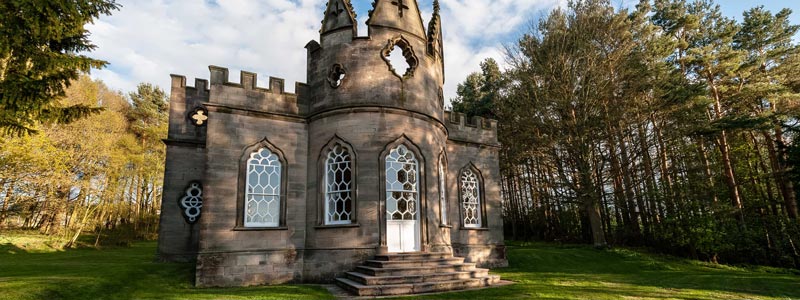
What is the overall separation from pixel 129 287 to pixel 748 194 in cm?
2984

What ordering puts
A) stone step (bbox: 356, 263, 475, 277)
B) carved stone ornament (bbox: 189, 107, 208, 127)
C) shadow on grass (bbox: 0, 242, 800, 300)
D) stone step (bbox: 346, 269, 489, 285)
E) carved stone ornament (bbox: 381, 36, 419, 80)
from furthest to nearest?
carved stone ornament (bbox: 189, 107, 208, 127) < carved stone ornament (bbox: 381, 36, 419, 80) < stone step (bbox: 356, 263, 475, 277) < stone step (bbox: 346, 269, 489, 285) < shadow on grass (bbox: 0, 242, 800, 300)

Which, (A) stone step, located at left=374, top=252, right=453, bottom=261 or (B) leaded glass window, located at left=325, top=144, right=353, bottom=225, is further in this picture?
(B) leaded glass window, located at left=325, top=144, right=353, bottom=225

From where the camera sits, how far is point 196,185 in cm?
1507

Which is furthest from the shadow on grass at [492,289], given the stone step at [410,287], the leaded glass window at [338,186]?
the leaded glass window at [338,186]

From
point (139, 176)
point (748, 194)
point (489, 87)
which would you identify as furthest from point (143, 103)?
point (748, 194)

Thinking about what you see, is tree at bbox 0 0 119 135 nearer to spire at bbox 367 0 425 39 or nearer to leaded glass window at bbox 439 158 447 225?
spire at bbox 367 0 425 39

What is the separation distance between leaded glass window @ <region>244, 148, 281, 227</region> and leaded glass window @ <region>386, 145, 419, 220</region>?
11.5 ft

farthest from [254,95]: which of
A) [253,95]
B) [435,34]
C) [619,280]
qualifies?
[619,280]

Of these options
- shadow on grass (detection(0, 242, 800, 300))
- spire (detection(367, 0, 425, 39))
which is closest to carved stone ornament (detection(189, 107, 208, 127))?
shadow on grass (detection(0, 242, 800, 300))

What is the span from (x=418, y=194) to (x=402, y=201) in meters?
0.60

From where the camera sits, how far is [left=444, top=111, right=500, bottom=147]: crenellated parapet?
16.4 metres

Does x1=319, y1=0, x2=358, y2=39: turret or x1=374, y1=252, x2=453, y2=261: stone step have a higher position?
x1=319, y1=0, x2=358, y2=39: turret

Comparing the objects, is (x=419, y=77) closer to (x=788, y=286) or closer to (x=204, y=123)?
(x=204, y=123)

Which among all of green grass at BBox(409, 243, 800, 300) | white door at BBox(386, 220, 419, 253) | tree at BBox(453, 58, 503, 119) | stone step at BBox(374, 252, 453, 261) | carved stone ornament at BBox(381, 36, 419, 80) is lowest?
green grass at BBox(409, 243, 800, 300)
